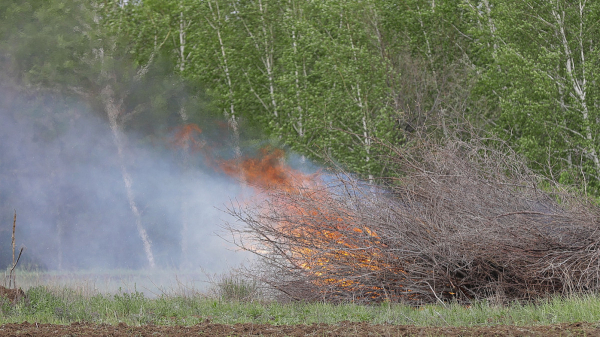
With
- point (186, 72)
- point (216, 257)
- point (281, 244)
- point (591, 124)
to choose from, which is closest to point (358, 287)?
point (281, 244)

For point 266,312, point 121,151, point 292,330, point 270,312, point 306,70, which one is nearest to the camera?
point 292,330

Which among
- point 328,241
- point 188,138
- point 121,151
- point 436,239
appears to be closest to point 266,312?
point 328,241

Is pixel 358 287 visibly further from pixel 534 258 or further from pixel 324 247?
pixel 534 258

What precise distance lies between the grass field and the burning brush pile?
43cm

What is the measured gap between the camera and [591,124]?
55.4 ft

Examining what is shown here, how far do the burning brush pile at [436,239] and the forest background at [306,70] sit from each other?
729 centimetres

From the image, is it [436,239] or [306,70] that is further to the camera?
[306,70]

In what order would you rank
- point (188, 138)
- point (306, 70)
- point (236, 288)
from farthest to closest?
1. point (188, 138)
2. point (306, 70)
3. point (236, 288)

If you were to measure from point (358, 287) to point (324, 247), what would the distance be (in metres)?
0.82

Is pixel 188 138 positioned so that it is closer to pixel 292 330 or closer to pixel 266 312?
pixel 266 312

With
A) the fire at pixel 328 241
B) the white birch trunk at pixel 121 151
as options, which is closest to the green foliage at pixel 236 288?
the fire at pixel 328 241

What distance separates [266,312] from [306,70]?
49.2ft

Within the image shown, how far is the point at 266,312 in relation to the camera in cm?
961

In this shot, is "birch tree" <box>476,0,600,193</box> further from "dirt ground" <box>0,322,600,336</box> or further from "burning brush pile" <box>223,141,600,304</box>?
"dirt ground" <box>0,322,600,336</box>
